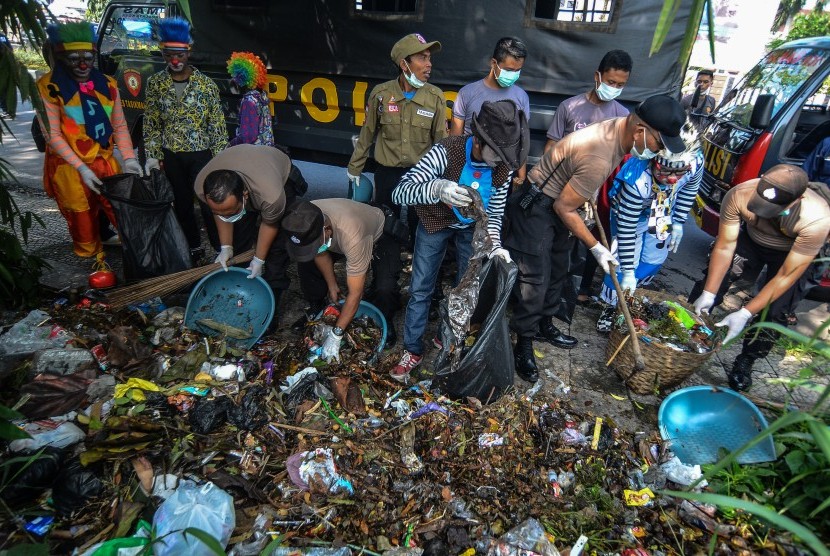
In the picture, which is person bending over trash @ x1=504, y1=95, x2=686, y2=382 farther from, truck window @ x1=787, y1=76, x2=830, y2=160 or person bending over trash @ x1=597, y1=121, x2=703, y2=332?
truck window @ x1=787, y1=76, x2=830, y2=160

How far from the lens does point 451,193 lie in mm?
2426

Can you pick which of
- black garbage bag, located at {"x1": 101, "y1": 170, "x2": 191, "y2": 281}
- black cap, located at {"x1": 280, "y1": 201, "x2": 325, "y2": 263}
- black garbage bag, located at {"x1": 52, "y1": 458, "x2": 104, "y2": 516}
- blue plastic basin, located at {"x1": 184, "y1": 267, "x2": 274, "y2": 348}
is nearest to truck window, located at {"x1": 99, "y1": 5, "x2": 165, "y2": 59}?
black garbage bag, located at {"x1": 101, "y1": 170, "x2": 191, "y2": 281}

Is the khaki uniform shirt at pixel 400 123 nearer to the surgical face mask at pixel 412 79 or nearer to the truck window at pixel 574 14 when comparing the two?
the surgical face mask at pixel 412 79

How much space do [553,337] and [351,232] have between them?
1.75 meters

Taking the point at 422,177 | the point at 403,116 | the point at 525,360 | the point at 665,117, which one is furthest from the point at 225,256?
the point at 665,117

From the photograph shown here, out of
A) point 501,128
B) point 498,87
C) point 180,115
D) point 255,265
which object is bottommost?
point 255,265

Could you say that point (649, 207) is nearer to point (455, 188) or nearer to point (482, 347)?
point (455, 188)

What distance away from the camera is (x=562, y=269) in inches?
126

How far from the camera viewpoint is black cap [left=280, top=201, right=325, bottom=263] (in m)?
2.54

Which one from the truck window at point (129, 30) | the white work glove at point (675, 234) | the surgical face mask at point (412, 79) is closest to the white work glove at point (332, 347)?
the surgical face mask at point (412, 79)

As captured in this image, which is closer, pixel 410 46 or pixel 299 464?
pixel 299 464

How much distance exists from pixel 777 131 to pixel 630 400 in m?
2.91

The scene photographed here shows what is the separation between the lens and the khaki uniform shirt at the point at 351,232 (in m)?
2.77

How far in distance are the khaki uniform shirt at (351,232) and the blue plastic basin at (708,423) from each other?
193 cm
